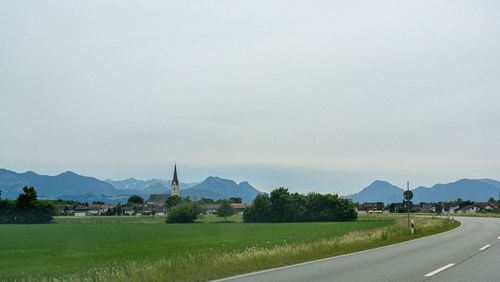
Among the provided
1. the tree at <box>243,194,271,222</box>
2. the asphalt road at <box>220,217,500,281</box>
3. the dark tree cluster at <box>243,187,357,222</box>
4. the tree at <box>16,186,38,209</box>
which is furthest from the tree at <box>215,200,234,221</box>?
the asphalt road at <box>220,217,500,281</box>

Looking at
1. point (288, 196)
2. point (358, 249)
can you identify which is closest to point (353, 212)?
point (288, 196)

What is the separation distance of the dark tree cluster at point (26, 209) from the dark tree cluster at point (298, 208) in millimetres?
52744

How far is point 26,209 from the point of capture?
4053 inches

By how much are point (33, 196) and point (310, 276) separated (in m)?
110

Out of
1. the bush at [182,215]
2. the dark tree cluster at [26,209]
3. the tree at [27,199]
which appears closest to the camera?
the dark tree cluster at [26,209]

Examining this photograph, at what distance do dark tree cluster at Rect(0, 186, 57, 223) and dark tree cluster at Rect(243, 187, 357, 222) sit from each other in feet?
173

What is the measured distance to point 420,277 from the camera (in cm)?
1000

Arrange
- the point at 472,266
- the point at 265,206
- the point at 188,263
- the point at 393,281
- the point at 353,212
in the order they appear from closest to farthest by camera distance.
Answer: the point at 393,281 → the point at 472,266 → the point at 188,263 → the point at 353,212 → the point at 265,206

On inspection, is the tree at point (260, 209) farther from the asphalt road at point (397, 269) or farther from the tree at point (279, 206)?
the asphalt road at point (397, 269)

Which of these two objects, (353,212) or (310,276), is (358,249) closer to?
(310,276)

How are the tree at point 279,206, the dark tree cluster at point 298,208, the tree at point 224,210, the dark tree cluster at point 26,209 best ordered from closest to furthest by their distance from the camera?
the dark tree cluster at point 298,208 → the tree at point 279,206 → the dark tree cluster at point 26,209 → the tree at point 224,210

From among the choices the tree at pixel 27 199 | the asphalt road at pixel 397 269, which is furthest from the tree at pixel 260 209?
the asphalt road at pixel 397 269

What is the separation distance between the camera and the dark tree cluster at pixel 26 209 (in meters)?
102

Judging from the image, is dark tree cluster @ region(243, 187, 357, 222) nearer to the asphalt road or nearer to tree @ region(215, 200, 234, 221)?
tree @ region(215, 200, 234, 221)
